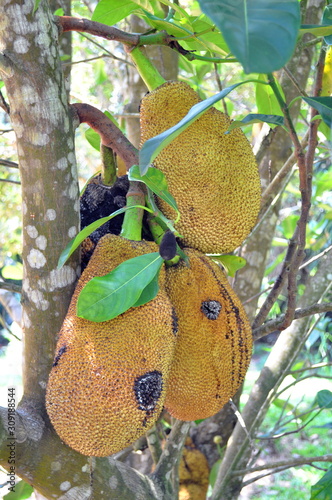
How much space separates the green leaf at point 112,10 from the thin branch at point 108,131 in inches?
7.2

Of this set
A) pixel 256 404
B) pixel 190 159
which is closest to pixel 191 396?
pixel 190 159

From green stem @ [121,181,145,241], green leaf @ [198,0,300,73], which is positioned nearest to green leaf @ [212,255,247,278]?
green stem @ [121,181,145,241]

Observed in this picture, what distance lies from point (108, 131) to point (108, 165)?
7 cm

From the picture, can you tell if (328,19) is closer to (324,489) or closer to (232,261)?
(232,261)

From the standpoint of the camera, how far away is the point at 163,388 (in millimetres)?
720

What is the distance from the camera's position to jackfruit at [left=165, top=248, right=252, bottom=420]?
0.82 metres

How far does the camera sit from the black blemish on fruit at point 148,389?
68 cm

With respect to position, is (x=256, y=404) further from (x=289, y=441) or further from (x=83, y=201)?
(x=289, y=441)

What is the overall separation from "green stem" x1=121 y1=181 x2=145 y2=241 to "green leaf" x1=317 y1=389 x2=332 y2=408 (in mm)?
632

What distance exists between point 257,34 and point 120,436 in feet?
1.71

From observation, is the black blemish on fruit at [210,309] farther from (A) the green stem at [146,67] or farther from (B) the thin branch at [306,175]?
(A) the green stem at [146,67]

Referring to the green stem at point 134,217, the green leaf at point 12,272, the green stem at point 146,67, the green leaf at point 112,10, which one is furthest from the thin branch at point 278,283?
the green leaf at point 12,272

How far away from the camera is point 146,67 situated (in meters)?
0.93

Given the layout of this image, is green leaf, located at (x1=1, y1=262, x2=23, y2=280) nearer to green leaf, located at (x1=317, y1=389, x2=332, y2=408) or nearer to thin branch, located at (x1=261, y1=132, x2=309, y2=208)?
thin branch, located at (x1=261, y1=132, x2=309, y2=208)
